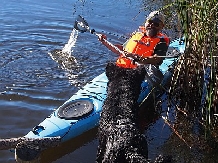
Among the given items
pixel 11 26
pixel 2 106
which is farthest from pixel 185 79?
pixel 11 26

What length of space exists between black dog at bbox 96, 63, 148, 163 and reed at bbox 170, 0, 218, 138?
58cm

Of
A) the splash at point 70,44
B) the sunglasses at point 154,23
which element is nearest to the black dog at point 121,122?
the sunglasses at point 154,23

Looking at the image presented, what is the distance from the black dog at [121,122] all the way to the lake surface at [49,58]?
0.89 m

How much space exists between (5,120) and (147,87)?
222 cm

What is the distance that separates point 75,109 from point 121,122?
4.79 feet

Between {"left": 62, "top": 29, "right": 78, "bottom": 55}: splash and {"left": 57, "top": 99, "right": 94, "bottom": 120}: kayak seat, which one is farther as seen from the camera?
{"left": 62, "top": 29, "right": 78, "bottom": 55}: splash

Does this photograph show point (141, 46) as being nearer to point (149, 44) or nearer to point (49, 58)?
point (149, 44)

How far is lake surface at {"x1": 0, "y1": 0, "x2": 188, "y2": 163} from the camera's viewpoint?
557 cm

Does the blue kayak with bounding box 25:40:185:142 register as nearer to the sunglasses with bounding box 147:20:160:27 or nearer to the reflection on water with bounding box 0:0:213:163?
the reflection on water with bounding box 0:0:213:163

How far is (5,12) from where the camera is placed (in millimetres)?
10133

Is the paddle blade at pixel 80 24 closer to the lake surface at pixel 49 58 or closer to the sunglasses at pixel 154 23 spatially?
the lake surface at pixel 49 58

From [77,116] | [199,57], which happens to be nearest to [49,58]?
[77,116]

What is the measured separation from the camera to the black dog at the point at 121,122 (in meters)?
3.74

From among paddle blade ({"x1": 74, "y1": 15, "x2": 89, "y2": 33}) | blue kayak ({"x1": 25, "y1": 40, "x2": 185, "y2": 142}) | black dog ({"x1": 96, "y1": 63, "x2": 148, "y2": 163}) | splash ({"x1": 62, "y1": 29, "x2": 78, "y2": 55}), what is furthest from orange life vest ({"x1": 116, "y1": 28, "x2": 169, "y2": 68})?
splash ({"x1": 62, "y1": 29, "x2": 78, "y2": 55})
